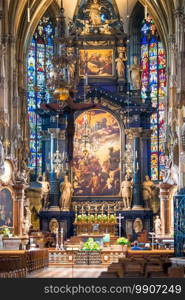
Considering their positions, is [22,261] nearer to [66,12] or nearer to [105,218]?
[105,218]

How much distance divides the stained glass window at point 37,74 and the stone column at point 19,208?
7.53 meters

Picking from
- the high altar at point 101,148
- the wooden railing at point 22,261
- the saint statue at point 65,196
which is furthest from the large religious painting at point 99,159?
the wooden railing at point 22,261

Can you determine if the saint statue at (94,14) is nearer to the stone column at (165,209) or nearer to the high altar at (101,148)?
the high altar at (101,148)

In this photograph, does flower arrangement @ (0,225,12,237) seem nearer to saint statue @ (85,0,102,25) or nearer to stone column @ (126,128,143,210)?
stone column @ (126,128,143,210)

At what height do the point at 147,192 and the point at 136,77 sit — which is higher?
the point at 136,77

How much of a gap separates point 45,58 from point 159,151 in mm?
9358

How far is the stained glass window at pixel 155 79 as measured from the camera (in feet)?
133

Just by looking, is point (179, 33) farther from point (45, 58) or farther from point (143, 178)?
point (45, 58)

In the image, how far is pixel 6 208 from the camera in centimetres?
3100

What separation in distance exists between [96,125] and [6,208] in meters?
10.9

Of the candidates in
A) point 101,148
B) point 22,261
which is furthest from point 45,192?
point 22,261

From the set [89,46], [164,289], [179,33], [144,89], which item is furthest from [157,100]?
[164,289]

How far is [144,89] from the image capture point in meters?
41.8

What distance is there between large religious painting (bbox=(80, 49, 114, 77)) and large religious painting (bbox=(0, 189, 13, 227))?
38.8 feet
